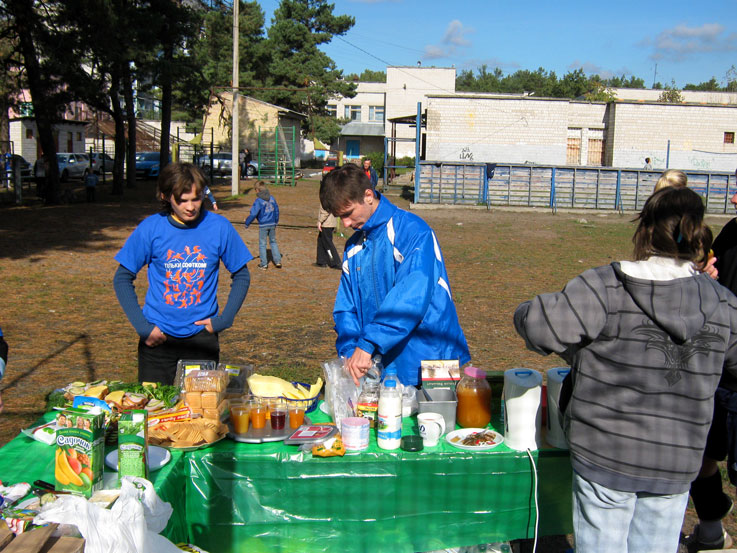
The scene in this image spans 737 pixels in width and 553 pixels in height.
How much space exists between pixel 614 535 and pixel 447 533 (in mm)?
882

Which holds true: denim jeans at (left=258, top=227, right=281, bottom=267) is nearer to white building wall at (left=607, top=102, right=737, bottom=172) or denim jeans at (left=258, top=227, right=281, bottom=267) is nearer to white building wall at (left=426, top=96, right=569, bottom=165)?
white building wall at (left=426, top=96, right=569, bottom=165)

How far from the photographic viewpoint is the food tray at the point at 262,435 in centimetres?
316

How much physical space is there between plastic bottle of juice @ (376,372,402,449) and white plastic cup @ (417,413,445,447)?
0.11 metres

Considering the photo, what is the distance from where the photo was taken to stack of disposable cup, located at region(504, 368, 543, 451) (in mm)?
3025

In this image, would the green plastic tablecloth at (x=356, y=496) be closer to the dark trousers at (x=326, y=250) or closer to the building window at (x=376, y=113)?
the dark trousers at (x=326, y=250)

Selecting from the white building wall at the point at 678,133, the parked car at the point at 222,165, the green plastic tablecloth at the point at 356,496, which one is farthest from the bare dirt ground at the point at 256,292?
the parked car at the point at 222,165

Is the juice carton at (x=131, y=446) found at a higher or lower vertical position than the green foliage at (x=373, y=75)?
lower

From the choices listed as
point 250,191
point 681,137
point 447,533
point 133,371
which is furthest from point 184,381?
point 681,137

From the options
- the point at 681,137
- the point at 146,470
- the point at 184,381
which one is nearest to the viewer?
the point at 146,470

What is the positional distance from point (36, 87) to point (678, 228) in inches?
898

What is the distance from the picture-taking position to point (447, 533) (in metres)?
3.13

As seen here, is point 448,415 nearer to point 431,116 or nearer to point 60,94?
point 60,94

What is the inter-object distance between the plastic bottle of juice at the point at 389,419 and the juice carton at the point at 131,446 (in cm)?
103

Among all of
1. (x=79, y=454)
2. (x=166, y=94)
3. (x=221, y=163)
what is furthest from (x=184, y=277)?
(x=221, y=163)
